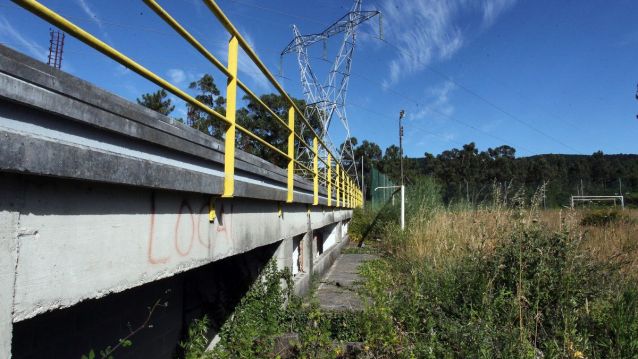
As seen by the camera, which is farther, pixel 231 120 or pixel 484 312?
pixel 484 312

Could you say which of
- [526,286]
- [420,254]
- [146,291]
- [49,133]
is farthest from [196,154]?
[420,254]

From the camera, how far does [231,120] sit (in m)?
3.31

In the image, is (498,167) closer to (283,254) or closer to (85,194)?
(283,254)

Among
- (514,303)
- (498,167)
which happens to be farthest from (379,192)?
(498,167)

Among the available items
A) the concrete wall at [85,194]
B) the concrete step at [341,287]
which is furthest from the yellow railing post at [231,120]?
the concrete step at [341,287]

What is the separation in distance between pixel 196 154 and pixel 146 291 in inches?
97.2

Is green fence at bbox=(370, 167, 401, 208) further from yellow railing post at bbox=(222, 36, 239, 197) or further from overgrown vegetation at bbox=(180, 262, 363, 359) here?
yellow railing post at bbox=(222, 36, 239, 197)

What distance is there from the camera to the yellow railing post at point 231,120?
3158 mm

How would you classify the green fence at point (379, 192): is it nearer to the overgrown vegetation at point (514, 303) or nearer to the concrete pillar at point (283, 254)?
the overgrown vegetation at point (514, 303)

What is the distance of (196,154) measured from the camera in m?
2.83

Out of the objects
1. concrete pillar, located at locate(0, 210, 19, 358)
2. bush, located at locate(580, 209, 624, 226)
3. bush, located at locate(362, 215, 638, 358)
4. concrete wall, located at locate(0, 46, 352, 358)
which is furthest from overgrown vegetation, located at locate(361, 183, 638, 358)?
bush, located at locate(580, 209, 624, 226)

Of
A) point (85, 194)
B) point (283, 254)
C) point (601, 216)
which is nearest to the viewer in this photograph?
point (85, 194)

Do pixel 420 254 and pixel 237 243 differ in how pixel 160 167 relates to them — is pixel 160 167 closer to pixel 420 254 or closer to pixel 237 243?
pixel 237 243

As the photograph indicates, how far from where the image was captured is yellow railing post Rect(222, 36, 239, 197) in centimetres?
Result: 316
